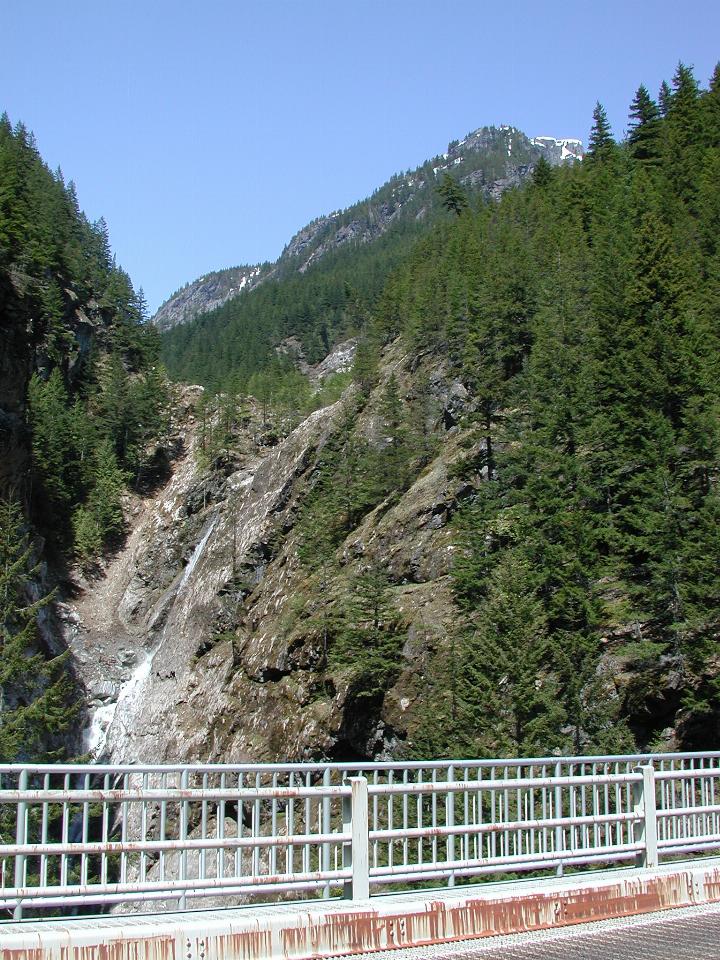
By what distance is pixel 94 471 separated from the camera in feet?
255

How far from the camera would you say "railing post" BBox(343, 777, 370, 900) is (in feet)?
23.9

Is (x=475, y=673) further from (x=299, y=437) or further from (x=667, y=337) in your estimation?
(x=299, y=437)

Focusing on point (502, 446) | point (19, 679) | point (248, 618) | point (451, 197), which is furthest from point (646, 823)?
point (451, 197)

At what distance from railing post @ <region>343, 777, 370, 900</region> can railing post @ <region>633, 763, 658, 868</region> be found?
3.69 meters

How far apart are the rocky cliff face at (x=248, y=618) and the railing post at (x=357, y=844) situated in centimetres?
2811

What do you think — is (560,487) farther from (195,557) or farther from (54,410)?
(54,410)

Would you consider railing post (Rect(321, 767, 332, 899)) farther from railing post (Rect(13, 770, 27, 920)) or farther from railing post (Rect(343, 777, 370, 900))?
railing post (Rect(13, 770, 27, 920))

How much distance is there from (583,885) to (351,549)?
133ft

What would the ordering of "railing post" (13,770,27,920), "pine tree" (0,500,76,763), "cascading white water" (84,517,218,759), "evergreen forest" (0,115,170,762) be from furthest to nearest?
"cascading white water" (84,517,218,759) → "evergreen forest" (0,115,170,762) → "pine tree" (0,500,76,763) → "railing post" (13,770,27,920)

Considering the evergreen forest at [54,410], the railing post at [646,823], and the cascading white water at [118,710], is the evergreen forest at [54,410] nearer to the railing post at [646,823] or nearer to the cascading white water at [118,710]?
the cascading white water at [118,710]

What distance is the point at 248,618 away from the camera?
51469 millimetres

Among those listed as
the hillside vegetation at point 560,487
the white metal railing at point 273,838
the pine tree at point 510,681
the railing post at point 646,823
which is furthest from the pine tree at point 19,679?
the railing post at point 646,823

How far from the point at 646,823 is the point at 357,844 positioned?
3.86 metres

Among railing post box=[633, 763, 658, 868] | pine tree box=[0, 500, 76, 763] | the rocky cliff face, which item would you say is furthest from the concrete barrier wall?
the rocky cliff face
